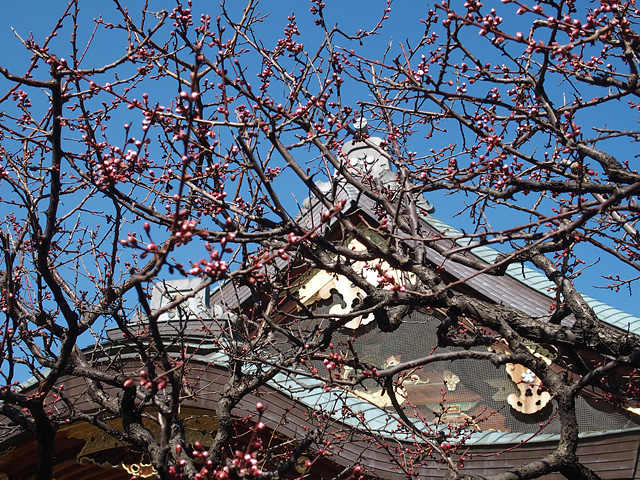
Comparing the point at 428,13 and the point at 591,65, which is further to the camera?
the point at 428,13

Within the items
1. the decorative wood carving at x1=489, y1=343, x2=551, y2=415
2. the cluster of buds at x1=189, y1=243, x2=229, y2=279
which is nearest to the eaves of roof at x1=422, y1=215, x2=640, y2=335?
the decorative wood carving at x1=489, y1=343, x2=551, y2=415

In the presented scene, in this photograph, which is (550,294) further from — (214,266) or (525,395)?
(214,266)

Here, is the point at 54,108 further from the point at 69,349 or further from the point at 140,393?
the point at 140,393

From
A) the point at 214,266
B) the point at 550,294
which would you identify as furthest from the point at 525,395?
the point at 214,266

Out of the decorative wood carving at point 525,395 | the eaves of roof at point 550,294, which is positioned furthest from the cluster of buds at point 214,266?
the decorative wood carving at point 525,395

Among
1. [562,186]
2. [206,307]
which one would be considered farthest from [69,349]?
[562,186]

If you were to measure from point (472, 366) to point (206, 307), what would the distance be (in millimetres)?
3139

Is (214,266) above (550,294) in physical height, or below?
below

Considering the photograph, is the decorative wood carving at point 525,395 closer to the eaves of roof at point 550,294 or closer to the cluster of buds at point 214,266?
the eaves of roof at point 550,294

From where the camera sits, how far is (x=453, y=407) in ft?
24.2

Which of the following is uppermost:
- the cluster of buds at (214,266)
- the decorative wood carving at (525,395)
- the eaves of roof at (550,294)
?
the eaves of roof at (550,294)

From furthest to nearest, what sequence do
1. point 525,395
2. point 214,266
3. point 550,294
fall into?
point 550,294, point 525,395, point 214,266

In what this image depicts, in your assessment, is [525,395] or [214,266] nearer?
[214,266]

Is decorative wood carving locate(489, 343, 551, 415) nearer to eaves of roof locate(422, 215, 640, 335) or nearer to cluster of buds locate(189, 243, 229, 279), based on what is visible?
eaves of roof locate(422, 215, 640, 335)
